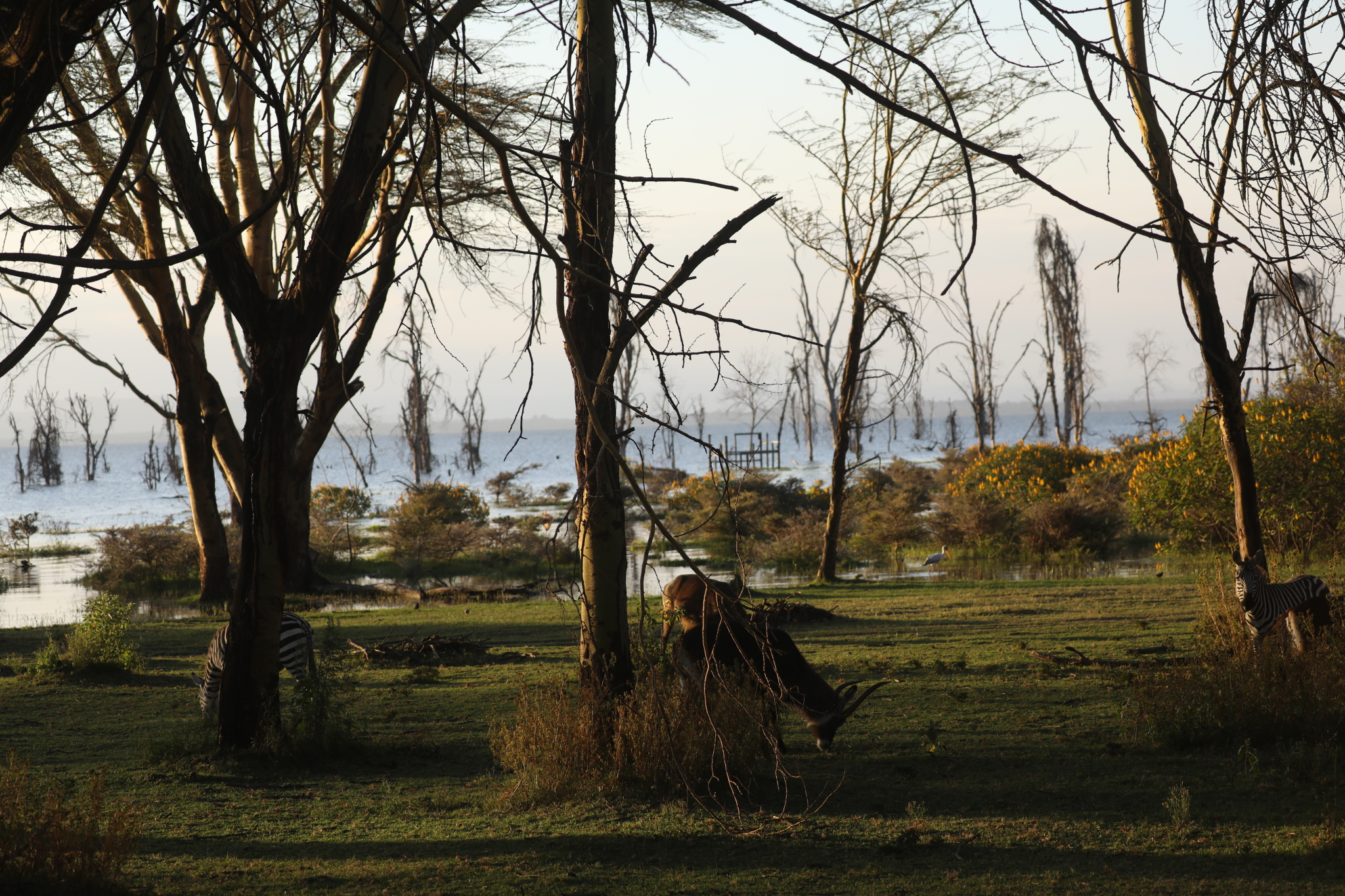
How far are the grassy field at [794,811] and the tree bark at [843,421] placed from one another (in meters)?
6.71

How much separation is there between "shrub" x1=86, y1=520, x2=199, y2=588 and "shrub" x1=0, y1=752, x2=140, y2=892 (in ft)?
56.0

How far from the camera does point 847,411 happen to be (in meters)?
14.4

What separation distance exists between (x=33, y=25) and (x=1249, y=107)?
2.79 metres

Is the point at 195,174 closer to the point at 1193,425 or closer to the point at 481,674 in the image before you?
the point at 481,674

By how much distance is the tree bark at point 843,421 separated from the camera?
46.2 ft

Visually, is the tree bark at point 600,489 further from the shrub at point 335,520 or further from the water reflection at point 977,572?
the shrub at point 335,520

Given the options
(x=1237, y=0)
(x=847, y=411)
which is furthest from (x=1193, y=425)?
(x=1237, y=0)

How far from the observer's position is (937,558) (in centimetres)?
1916

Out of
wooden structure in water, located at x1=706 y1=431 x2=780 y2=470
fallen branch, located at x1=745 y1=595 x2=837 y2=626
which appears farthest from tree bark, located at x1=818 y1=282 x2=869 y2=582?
wooden structure in water, located at x1=706 y1=431 x2=780 y2=470

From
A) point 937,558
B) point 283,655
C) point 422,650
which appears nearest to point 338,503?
point 937,558

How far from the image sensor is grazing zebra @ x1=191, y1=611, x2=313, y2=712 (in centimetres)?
632

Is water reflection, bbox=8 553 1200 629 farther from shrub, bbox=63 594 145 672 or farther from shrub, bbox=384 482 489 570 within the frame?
shrub, bbox=63 594 145 672

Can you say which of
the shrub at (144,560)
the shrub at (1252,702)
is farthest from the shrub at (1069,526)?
the shrub at (144,560)

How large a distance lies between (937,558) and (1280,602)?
42.5 ft
